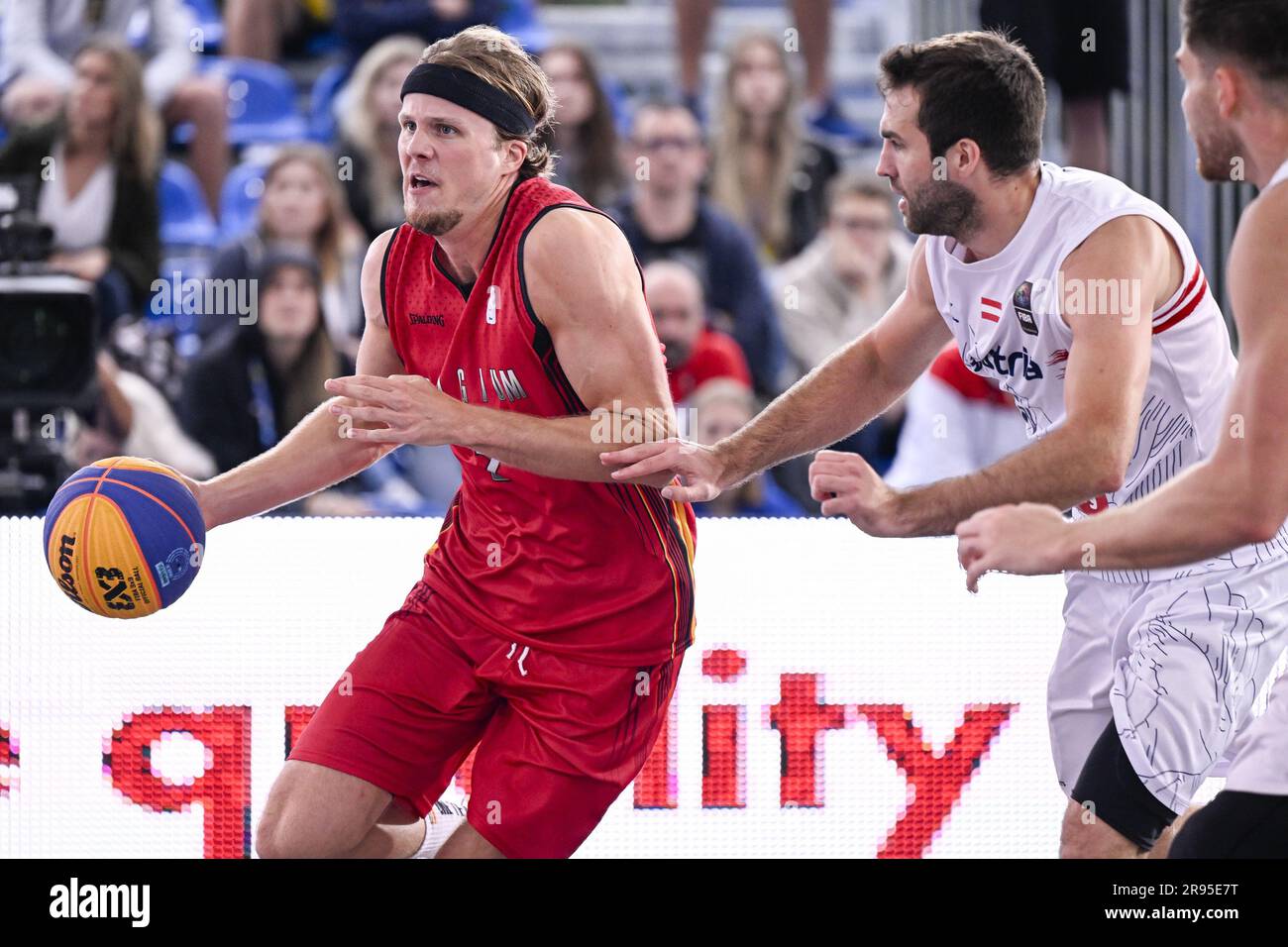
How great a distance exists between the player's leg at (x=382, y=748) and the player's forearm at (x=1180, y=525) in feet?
4.22

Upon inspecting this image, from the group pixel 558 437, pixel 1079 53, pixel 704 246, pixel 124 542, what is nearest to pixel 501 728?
pixel 558 437

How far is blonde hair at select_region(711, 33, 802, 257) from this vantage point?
20.8ft

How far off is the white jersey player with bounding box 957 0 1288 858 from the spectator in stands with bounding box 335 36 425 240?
4.32 m

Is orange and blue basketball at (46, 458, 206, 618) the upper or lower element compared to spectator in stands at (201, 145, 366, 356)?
lower

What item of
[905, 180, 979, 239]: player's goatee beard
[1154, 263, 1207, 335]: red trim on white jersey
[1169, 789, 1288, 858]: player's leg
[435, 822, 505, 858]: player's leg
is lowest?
[435, 822, 505, 858]: player's leg

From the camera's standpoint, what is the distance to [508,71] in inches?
123

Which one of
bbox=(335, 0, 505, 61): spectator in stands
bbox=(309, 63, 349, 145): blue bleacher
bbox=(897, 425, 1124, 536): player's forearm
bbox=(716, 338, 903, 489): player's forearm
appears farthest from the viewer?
bbox=(309, 63, 349, 145): blue bleacher

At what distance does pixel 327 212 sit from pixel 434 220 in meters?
3.23

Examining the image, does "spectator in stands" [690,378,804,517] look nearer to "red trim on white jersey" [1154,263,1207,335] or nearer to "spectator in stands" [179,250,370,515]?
"spectator in stands" [179,250,370,515]

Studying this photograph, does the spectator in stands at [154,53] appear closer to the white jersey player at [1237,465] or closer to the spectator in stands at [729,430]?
the spectator in stands at [729,430]

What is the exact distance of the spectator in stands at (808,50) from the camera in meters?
6.93

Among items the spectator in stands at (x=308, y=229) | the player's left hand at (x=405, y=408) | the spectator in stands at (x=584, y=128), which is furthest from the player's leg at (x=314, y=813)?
the spectator in stands at (x=584, y=128)

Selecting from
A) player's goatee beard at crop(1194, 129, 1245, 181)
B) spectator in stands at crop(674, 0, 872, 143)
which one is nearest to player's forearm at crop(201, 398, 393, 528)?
player's goatee beard at crop(1194, 129, 1245, 181)

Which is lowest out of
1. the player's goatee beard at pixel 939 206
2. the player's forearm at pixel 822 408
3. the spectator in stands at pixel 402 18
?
the player's forearm at pixel 822 408
